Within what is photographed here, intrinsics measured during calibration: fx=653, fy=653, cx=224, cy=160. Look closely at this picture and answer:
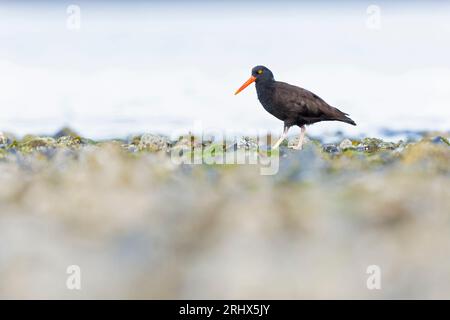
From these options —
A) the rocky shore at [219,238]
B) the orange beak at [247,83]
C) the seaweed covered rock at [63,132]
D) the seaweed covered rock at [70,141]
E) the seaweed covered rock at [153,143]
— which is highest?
the orange beak at [247,83]

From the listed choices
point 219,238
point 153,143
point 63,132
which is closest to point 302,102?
point 153,143

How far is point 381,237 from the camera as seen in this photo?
12.1 ft

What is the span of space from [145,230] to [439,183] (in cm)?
220

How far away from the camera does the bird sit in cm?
1111

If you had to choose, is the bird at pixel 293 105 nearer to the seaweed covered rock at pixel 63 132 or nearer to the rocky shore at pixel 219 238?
the seaweed covered rock at pixel 63 132

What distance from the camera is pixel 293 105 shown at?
11062 mm

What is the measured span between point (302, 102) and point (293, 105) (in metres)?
0.19

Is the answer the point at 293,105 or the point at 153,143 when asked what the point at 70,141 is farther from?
the point at 293,105

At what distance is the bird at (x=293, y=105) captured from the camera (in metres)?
11.1

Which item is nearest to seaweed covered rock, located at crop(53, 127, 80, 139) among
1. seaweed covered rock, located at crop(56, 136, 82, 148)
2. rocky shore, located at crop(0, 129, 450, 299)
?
seaweed covered rock, located at crop(56, 136, 82, 148)

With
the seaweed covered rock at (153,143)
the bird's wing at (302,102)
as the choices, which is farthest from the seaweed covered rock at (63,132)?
the bird's wing at (302,102)
